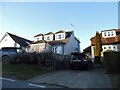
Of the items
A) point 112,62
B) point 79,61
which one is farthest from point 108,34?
point 112,62

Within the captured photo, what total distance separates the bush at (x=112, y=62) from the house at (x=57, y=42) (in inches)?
1185

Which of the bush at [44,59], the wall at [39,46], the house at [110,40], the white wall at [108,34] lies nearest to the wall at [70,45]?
the wall at [39,46]

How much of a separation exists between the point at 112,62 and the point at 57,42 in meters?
33.8

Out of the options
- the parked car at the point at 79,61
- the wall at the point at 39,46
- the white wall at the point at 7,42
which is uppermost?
the white wall at the point at 7,42

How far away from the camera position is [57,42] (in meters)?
51.7

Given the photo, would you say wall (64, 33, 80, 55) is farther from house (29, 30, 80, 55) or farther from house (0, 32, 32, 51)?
house (0, 32, 32, 51)

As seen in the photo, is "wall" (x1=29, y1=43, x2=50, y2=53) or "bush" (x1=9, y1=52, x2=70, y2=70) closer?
"bush" (x1=9, y1=52, x2=70, y2=70)

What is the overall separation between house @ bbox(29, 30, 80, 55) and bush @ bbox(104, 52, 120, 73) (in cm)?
3010

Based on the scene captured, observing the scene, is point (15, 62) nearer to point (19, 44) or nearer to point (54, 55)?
point (54, 55)

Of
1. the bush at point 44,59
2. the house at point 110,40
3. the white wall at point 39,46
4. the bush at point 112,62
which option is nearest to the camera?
the bush at point 112,62

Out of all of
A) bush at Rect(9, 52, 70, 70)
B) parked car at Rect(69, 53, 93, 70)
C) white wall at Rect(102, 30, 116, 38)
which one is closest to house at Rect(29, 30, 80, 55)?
white wall at Rect(102, 30, 116, 38)

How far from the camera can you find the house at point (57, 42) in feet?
166

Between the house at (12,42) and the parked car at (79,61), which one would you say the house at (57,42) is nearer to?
the house at (12,42)

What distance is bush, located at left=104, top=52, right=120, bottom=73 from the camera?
59.1 ft
